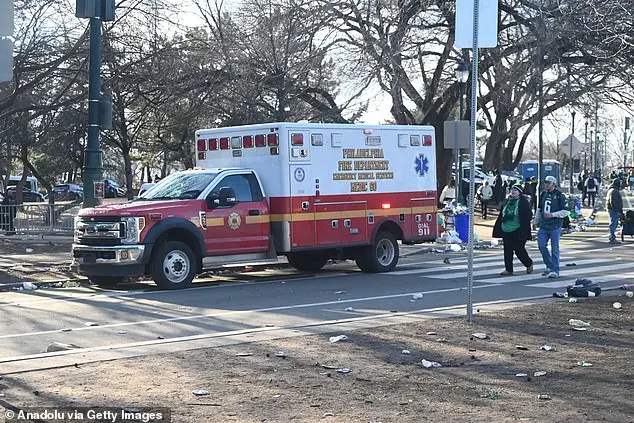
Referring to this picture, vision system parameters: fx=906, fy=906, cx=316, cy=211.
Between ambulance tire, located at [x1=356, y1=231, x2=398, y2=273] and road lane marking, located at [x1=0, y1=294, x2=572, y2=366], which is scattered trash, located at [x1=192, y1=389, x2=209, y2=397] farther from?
ambulance tire, located at [x1=356, y1=231, x2=398, y2=273]

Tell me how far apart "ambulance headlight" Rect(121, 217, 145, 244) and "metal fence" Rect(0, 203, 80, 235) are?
9.93 meters

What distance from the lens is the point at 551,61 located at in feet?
88.8

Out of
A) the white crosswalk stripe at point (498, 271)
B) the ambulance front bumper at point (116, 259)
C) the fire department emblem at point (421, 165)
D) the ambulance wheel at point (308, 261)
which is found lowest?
the white crosswalk stripe at point (498, 271)

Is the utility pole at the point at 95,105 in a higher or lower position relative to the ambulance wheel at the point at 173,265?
higher

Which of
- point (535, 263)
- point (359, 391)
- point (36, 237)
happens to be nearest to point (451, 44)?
point (535, 263)

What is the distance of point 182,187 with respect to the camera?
16.1 metres

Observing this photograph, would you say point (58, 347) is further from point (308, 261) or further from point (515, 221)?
point (308, 261)

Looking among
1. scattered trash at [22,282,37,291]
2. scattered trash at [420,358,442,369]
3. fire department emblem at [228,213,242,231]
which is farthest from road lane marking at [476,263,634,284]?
scattered trash at [22,282,37,291]

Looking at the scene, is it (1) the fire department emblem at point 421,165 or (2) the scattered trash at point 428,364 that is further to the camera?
(1) the fire department emblem at point 421,165

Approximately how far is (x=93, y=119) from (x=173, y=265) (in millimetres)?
3553

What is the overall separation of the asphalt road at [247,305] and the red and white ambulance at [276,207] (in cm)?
53

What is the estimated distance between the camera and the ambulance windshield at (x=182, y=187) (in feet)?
51.9

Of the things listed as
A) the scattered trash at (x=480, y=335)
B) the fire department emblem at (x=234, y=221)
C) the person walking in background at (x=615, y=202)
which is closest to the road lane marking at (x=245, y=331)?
the scattered trash at (x=480, y=335)

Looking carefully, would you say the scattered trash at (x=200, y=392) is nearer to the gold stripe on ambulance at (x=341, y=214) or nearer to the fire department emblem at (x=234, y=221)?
the fire department emblem at (x=234, y=221)
